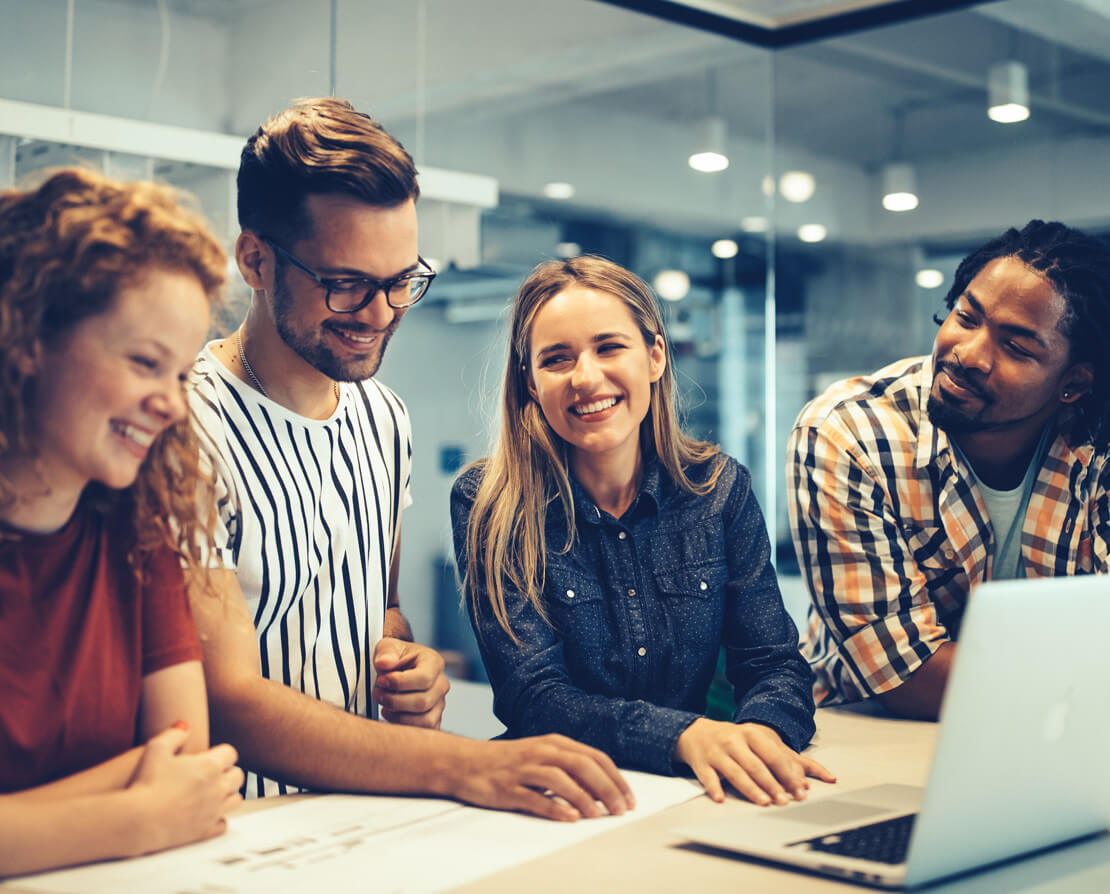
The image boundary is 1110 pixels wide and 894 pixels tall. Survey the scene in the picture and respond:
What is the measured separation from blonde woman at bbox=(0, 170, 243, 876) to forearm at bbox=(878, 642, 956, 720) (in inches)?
43.4

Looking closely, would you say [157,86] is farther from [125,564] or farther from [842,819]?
[842,819]

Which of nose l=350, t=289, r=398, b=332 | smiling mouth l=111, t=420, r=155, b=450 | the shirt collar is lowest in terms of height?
the shirt collar

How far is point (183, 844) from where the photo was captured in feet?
3.73

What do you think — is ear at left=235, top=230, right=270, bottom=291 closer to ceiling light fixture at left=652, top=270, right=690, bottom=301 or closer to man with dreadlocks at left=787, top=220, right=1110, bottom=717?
man with dreadlocks at left=787, top=220, right=1110, bottom=717

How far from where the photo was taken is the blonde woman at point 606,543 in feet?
5.43

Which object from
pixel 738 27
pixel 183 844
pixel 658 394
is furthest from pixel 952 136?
pixel 183 844

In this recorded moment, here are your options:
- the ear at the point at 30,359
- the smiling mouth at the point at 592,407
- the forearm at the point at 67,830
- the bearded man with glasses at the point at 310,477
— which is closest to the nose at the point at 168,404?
the ear at the point at 30,359

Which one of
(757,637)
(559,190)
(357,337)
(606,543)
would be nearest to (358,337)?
(357,337)

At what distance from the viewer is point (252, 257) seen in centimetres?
158

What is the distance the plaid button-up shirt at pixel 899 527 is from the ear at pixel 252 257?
3.08 ft

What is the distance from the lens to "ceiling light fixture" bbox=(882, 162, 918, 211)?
3.95 m

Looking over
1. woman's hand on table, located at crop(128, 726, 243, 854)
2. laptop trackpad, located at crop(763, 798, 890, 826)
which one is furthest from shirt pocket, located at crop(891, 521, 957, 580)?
woman's hand on table, located at crop(128, 726, 243, 854)

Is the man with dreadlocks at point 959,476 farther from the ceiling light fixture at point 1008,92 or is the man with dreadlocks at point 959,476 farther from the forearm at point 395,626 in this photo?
the ceiling light fixture at point 1008,92

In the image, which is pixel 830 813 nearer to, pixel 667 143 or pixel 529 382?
pixel 529 382
